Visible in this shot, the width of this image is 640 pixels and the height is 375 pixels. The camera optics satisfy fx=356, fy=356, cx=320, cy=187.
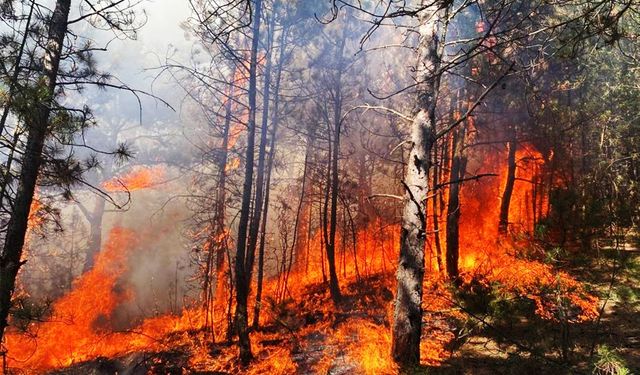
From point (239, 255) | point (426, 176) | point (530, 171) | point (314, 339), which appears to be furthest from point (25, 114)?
point (530, 171)

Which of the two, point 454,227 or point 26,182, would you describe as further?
point 454,227

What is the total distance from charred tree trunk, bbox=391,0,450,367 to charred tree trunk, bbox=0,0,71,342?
538cm

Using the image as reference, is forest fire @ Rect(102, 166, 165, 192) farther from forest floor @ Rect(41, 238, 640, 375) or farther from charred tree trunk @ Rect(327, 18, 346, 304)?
charred tree trunk @ Rect(327, 18, 346, 304)

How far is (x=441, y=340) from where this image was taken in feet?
27.1

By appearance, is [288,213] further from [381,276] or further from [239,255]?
[239,255]

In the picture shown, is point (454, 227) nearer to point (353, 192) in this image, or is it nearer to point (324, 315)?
point (324, 315)

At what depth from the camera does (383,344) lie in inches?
339

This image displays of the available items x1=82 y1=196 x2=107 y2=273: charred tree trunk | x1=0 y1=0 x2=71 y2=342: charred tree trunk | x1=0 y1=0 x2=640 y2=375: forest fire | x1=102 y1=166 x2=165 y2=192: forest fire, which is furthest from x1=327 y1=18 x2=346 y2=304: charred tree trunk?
x1=82 y1=196 x2=107 y2=273: charred tree trunk

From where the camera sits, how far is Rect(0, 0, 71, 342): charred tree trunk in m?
5.22

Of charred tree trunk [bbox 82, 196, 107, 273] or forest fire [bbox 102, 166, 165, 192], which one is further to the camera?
forest fire [bbox 102, 166, 165, 192]

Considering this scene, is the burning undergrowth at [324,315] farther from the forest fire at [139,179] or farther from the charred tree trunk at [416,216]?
the forest fire at [139,179]

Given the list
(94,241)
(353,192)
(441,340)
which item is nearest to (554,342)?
(441,340)

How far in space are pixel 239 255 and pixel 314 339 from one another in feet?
13.2

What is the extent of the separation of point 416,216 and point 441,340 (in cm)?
437
